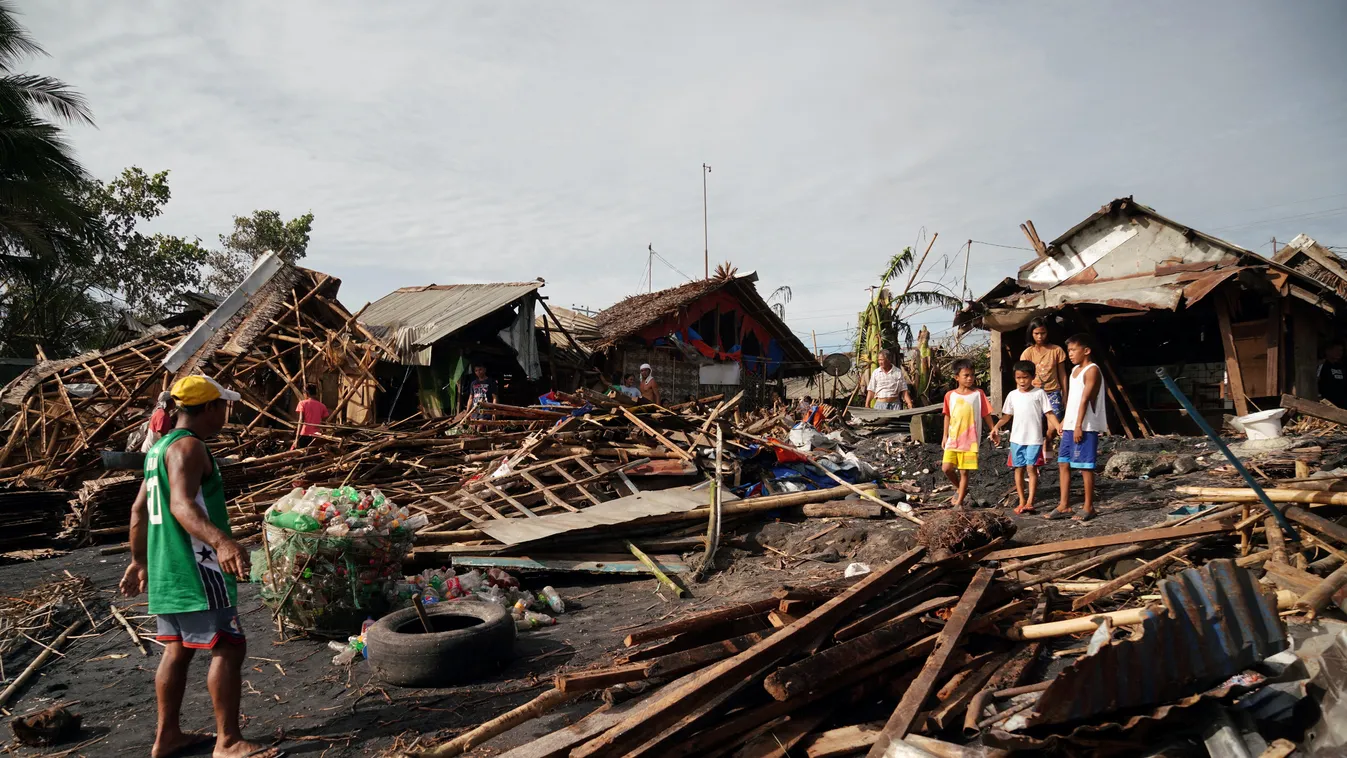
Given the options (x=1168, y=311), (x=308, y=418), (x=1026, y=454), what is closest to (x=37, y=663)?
(x=308, y=418)

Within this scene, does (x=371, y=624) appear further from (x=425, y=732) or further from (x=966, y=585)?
(x=966, y=585)

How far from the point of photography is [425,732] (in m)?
3.85

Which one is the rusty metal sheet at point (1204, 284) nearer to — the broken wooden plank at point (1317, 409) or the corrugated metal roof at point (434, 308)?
the broken wooden plank at point (1317, 409)

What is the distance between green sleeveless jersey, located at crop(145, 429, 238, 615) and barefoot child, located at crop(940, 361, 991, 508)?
21.3ft

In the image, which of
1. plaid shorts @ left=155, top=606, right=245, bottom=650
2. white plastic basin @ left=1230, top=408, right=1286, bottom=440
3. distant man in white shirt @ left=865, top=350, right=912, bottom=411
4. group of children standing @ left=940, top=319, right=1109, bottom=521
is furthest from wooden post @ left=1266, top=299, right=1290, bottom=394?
plaid shorts @ left=155, top=606, right=245, bottom=650

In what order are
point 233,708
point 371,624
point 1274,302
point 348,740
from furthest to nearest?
point 1274,302 → point 371,624 → point 348,740 → point 233,708

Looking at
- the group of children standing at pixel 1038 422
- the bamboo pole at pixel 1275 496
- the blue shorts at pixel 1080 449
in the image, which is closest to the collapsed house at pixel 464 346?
the group of children standing at pixel 1038 422

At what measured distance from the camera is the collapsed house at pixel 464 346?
Result: 48.9 ft

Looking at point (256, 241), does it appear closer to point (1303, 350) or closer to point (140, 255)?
point (140, 255)

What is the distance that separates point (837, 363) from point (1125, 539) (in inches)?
698

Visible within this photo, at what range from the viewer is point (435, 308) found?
16797 mm

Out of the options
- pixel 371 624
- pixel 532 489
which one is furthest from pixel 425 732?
pixel 532 489

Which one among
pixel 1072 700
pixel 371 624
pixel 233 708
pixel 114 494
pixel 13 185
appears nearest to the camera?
pixel 1072 700

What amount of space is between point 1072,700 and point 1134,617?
1.27 metres
